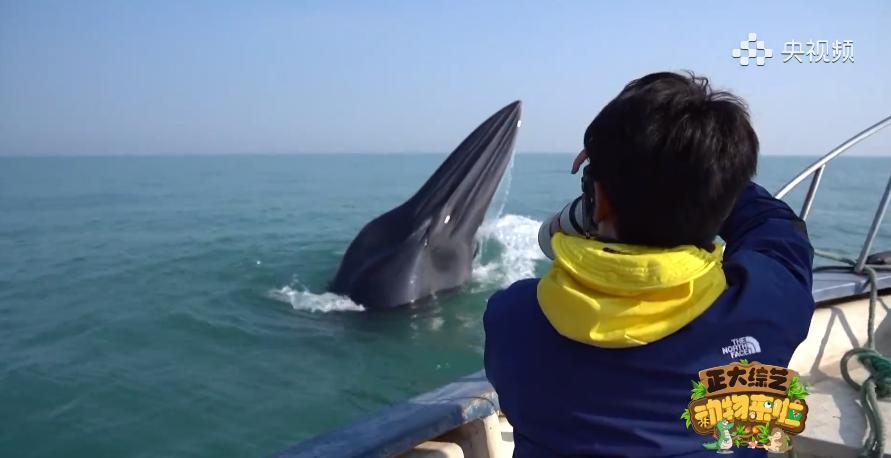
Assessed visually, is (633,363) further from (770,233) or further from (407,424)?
(407,424)

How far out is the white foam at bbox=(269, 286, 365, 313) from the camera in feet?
22.3

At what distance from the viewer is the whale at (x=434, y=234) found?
668cm

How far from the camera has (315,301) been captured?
23.8ft

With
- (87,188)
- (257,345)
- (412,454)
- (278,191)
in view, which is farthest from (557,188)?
(412,454)

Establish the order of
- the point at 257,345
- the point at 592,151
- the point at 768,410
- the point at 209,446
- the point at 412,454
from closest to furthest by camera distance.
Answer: the point at 592,151 → the point at 768,410 → the point at 412,454 → the point at 209,446 → the point at 257,345

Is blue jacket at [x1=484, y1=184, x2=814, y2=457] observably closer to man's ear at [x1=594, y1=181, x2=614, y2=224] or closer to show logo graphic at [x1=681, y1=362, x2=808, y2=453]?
show logo graphic at [x1=681, y1=362, x2=808, y2=453]

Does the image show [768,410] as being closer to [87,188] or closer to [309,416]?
[309,416]

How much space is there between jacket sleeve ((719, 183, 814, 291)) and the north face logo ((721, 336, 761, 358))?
222mm

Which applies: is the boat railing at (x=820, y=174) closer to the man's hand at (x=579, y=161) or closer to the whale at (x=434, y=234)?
the man's hand at (x=579, y=161)

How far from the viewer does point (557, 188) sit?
26.2 metres

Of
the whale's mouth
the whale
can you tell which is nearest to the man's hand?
the whale

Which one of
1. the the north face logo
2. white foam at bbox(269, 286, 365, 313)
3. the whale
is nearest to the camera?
the the north face logo

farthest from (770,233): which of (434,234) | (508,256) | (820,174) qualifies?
(508,256)

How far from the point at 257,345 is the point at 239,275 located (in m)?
3.21
